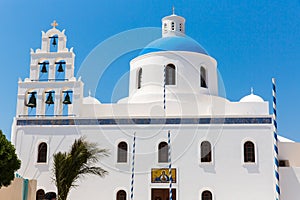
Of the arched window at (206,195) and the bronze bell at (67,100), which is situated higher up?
the bronze bell at (67,100)

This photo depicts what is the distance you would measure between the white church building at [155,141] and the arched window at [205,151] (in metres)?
0.04

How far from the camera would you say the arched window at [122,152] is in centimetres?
1834

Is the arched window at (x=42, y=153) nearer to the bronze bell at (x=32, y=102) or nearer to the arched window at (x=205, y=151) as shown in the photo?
the bronze bell at (x=32, y=102)

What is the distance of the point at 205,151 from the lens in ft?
59.1

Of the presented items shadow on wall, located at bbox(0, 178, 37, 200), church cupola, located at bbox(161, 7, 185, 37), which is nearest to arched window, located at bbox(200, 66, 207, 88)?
church cupola, located at bbox(161, 7, 185, 37)

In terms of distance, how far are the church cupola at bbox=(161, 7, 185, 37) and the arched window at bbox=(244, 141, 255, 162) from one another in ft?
26.7

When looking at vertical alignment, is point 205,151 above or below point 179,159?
above

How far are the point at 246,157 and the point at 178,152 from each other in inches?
111

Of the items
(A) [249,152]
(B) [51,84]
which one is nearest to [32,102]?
(B) [51,84]

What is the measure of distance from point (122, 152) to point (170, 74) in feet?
16.0

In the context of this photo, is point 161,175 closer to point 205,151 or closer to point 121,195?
point 121,195

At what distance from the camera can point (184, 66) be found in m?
20.9

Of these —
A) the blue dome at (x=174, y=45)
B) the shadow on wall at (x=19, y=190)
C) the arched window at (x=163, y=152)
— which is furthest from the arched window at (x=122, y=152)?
the blue dome at (x=174, y=45)

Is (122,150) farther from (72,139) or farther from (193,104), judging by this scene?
(193,104)
